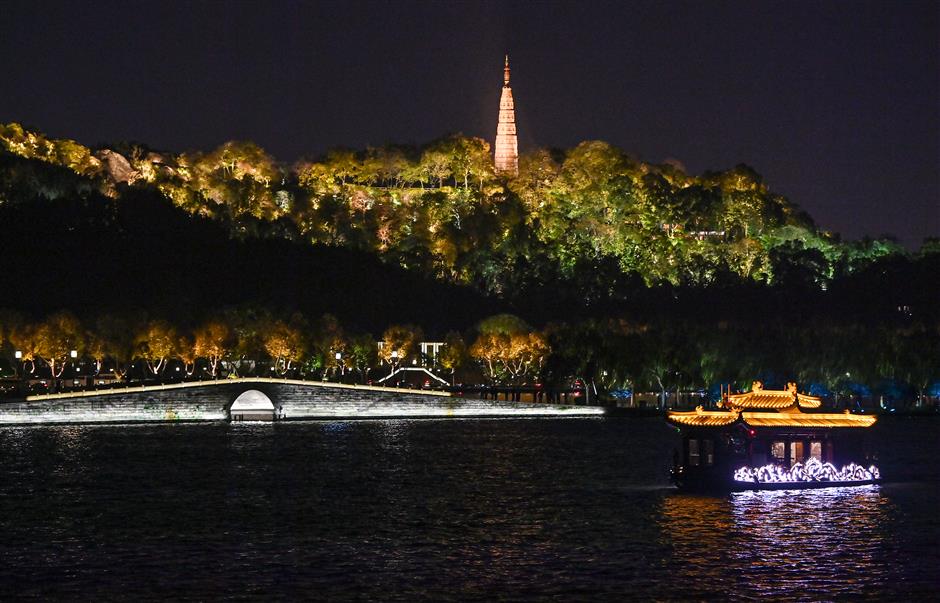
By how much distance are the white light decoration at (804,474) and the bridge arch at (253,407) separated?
73.9 metres

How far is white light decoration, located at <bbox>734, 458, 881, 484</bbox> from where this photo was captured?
69625 mm

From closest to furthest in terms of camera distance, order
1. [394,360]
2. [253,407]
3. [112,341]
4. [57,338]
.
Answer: [253,407] → [57,338] → [112,341] → [394,360]

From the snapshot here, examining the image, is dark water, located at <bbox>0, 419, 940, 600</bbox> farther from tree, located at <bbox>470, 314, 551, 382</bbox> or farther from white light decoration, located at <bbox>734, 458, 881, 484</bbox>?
tree, located at <bbox>470, 314, 551, 382</bbox>

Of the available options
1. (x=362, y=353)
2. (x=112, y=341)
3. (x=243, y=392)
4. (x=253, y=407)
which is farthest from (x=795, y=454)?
(x=112, y=341)

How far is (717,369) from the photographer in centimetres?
14825

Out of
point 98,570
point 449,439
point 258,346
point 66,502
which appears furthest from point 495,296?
point 98,570

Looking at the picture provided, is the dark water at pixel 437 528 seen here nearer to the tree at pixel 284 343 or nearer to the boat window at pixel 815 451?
the boat window at pixel 815 451

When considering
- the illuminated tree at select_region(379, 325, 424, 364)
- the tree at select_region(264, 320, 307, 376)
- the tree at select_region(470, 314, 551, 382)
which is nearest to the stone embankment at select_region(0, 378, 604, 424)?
the tree at select_region(470, 314, 551, 382)

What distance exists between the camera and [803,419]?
6962 cm

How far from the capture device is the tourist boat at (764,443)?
6856cm

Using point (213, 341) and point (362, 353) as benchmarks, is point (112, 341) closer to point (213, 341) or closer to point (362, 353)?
point (213, 341)

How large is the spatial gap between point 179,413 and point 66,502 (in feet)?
197

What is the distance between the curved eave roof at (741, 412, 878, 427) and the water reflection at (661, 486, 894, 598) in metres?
3.22

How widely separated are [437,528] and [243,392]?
240 feet
